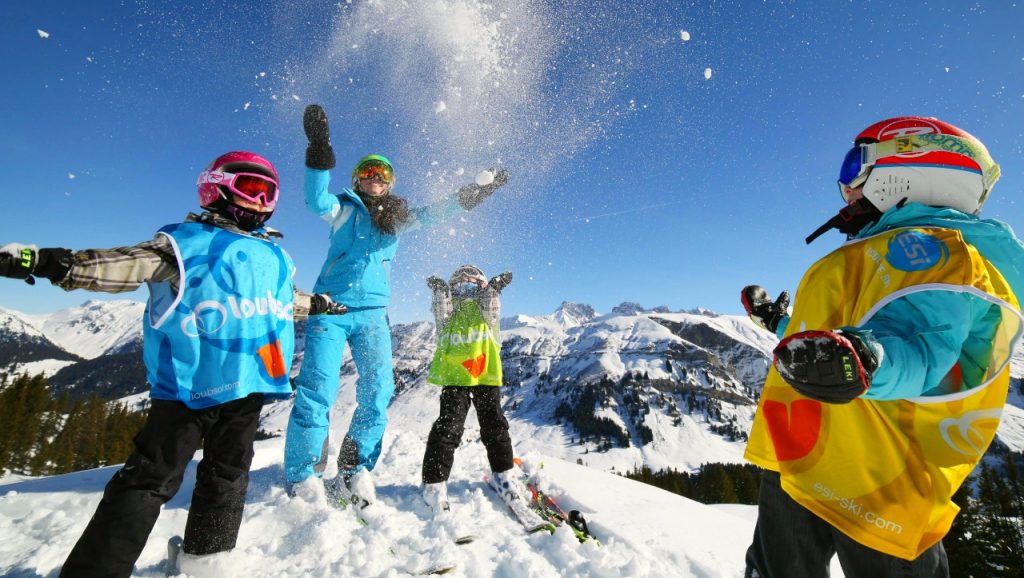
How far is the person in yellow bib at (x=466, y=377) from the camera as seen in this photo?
4.50m

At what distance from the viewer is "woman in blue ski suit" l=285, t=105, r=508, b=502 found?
4238mm

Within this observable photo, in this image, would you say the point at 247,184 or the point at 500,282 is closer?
the point at 247,184

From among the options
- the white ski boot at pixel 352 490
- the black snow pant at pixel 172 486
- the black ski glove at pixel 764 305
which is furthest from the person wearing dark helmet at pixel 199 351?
the black ski glove at pixel 764 305

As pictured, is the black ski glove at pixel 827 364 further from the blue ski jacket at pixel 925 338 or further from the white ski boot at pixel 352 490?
the white ski boot at pixel 352 490

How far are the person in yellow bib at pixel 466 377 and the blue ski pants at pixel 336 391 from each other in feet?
1.95

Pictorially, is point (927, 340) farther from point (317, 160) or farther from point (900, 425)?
point (317, 160)

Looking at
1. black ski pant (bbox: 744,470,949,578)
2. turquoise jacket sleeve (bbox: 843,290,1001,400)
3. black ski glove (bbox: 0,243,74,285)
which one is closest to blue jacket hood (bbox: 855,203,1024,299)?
turquoise jacket sleeve (bbox: 843,290,1001,400)

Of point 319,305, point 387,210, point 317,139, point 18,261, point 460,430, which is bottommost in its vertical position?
point 460,430

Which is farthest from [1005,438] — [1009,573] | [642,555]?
[642,555]

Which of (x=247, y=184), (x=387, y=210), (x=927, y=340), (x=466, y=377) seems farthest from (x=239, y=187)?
(x=927, y=340)

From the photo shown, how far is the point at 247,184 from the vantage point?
3.09 m

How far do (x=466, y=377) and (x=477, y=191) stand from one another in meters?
2.16

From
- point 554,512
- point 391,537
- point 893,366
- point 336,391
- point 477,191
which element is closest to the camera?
point 893,366

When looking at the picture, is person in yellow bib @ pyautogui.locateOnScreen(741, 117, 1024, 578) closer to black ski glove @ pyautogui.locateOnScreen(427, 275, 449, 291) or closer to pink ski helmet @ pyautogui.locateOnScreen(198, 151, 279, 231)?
pink ski helmet @ pyautogui.locateOnScreen(198, 151, 279, 231)
